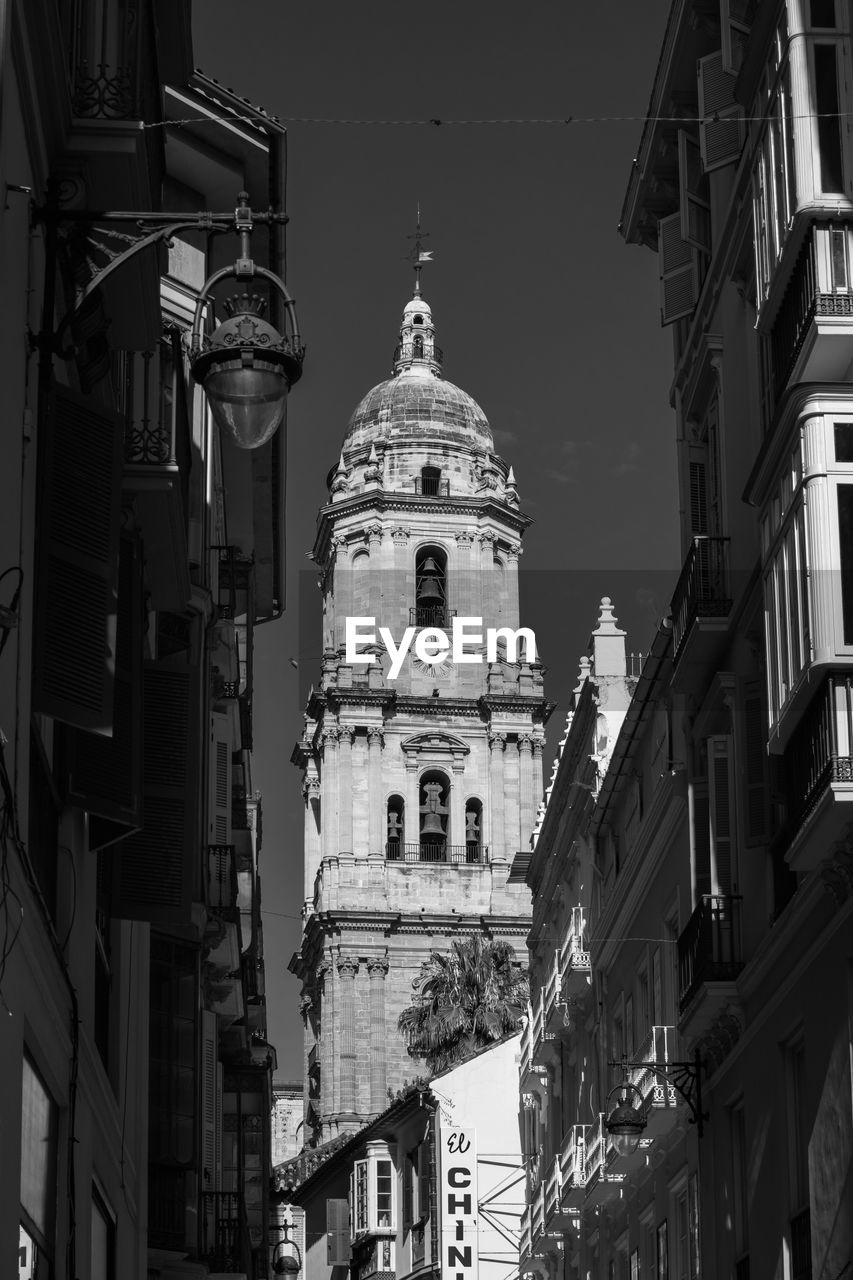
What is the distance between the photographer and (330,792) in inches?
3622

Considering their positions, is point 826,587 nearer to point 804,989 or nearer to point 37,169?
point 804,989

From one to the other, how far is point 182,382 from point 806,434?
561 cm

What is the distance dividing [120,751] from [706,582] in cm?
1215

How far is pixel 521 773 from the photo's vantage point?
93.1 meters

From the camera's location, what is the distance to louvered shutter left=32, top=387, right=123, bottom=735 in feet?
40.9

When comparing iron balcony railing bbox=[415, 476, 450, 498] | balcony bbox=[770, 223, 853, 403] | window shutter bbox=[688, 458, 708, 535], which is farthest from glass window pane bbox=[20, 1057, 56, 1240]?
iron balcony railing bbox=[415, 476, 450, 498]

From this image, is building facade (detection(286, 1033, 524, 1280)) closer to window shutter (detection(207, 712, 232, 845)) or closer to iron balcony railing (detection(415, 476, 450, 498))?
iron balcony railing (detection(415, 476, 450, 498))

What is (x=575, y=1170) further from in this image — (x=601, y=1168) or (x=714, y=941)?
(x=714, y=941)

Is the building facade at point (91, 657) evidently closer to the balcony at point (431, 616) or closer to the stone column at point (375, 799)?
the stone column at point (375, 799)

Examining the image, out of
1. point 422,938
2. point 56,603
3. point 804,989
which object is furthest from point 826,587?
point 422,938

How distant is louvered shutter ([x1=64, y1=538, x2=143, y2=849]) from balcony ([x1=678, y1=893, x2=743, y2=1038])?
33.0ft

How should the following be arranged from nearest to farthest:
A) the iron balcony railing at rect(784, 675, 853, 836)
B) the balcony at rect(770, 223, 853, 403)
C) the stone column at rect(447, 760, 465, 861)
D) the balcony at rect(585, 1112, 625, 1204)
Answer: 1. the iron balcony railing at rect(784, 675, 853, 836)
2. the balcony at rect(770, 223, 853, 403)
3. the balcony at rect(585, 1112, 625, 1204)
4. the stone column at rect(447, 760, 465, 861)

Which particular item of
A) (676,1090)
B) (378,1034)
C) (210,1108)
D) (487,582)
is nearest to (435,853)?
(378,1034)

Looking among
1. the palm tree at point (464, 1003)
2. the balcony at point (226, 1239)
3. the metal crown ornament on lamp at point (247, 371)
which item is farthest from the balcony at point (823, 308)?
the palm tree at point (464, 1003)
